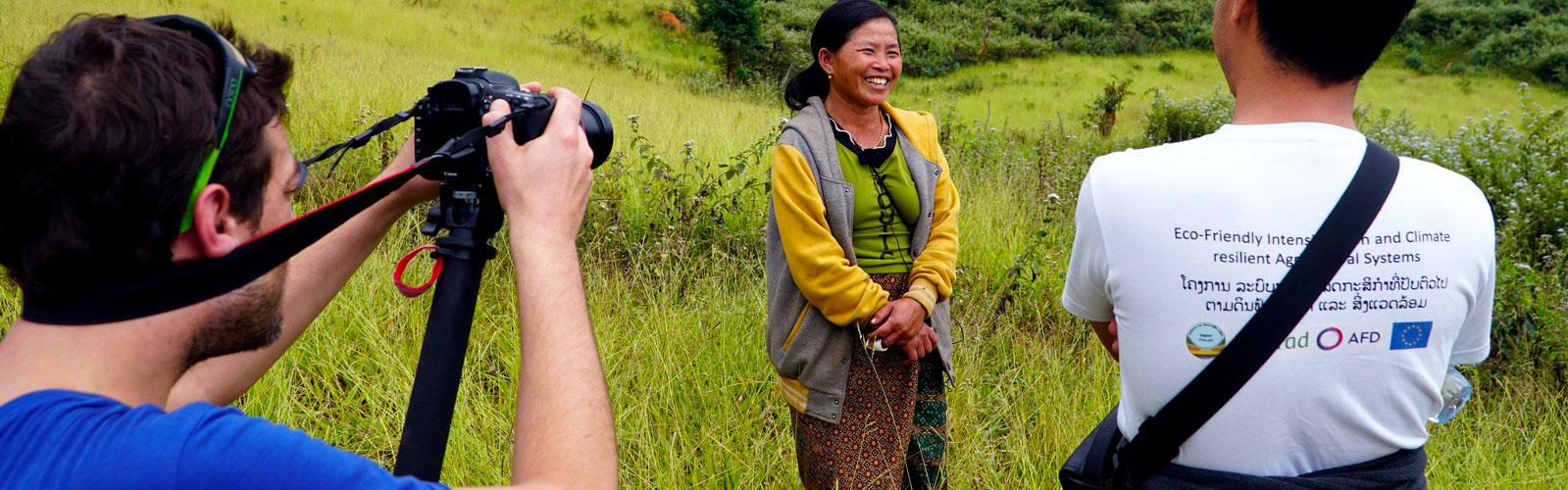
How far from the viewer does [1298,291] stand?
1.19m

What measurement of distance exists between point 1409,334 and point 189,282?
1448mm

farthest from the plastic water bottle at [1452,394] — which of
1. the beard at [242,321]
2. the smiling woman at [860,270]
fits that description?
the beard at [242,321]

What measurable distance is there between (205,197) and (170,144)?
62 millimetres

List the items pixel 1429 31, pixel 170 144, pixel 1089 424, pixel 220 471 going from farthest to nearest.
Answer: pixel 1429 31 → pixel 1089 424 → pixel 170 144 → pixel 220 471

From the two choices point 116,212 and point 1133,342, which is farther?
point 1133,342

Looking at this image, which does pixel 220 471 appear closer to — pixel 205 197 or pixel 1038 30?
pixel 205 197

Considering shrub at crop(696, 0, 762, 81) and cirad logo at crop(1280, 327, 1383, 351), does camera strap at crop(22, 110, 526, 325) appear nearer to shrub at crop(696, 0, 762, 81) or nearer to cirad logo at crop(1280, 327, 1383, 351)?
cirad logo at crop(1280, 327, 1383, 351)

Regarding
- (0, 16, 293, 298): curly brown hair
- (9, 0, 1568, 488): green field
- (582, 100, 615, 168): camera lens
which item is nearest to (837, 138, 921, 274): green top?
(9, 0, 1568, 488): green field

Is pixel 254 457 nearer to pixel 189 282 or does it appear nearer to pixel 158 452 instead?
pixel 158 452

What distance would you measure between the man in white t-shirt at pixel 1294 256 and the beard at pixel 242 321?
1.03 m

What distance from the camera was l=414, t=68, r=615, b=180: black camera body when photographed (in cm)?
118

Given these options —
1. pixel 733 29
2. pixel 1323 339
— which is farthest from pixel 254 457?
pixel 733 29

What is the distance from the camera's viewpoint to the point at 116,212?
2.95 ft

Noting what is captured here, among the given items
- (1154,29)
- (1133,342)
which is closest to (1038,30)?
(1154,29)
